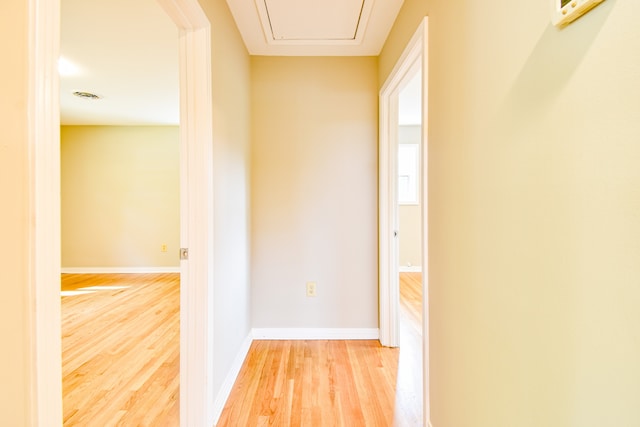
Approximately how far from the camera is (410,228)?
5121mm

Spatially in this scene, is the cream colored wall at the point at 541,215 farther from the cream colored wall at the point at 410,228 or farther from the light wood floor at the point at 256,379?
the cream colored wall at the point at 410,228

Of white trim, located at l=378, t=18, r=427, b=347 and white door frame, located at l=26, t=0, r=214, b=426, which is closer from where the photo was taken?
white door frame, located at l=26, t=0, r=214, b=426

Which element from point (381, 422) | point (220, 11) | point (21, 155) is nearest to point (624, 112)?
point (21, 155)

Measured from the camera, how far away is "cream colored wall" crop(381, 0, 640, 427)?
1.74 ft

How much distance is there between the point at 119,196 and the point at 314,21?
4687 millimetres

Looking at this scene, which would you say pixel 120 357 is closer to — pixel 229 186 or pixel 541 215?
pixel 229 186

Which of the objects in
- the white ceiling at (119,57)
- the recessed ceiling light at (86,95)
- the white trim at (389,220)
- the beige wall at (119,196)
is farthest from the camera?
the beige wall at (119,196)

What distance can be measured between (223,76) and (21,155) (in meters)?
1.40

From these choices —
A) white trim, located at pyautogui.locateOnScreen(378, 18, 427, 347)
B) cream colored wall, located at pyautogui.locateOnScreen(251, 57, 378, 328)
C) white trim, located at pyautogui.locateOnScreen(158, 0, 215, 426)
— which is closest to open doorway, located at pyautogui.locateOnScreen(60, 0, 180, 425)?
white trim, located at pyautogui.locateOnScreen(158, 0, 215, 426)

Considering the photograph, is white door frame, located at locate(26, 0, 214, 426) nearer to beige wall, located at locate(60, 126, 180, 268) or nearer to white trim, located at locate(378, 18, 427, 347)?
white trim, located at locate(378, 18, 427, 347)

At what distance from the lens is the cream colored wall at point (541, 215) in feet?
1.74

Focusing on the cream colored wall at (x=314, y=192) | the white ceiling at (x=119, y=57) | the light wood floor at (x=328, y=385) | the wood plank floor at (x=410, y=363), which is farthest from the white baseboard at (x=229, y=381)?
the white ceiling at (x=119, y=57)

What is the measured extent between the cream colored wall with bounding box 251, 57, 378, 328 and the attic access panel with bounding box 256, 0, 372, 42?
32 cm

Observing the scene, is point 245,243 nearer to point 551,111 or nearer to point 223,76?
point 223,76
